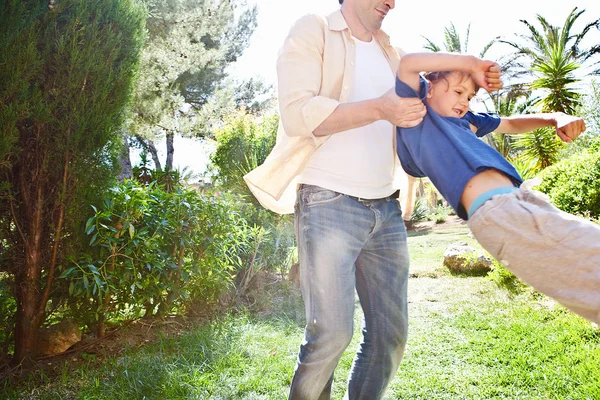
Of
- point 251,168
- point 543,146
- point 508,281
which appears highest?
point 251,168

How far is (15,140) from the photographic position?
302 cm

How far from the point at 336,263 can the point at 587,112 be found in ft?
40.5

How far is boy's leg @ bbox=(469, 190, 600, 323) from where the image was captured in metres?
1.37

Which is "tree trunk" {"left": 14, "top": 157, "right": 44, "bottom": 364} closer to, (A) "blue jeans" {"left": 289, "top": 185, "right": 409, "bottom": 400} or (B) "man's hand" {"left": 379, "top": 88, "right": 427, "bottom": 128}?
(A) "blue jeans" {"left": 289, "top": 185, "right": 409, "bottom": 400}

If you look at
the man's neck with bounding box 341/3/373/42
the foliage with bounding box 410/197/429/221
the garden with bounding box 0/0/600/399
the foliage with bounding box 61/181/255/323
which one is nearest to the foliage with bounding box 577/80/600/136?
the foliage with bounding box 410/197/429/221

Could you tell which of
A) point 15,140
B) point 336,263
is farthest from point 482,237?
point 15,140

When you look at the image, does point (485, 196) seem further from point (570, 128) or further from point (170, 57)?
point (170, 57)

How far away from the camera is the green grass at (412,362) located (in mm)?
3172

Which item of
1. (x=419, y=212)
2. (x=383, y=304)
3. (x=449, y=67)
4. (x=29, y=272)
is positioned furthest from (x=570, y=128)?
(x=419, y=212)

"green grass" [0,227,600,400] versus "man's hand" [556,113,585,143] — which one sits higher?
"man's hand" [556,113,585,143]

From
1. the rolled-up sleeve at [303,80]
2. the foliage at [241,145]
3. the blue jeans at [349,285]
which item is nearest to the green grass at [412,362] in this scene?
the blue jeans at [349,285]

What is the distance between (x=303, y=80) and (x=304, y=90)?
0.05m

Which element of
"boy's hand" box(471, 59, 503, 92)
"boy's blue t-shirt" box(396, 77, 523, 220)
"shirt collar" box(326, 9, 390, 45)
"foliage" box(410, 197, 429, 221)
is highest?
"shirt collar" box(326, 9, 390, 45)

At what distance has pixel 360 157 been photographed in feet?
6.79
